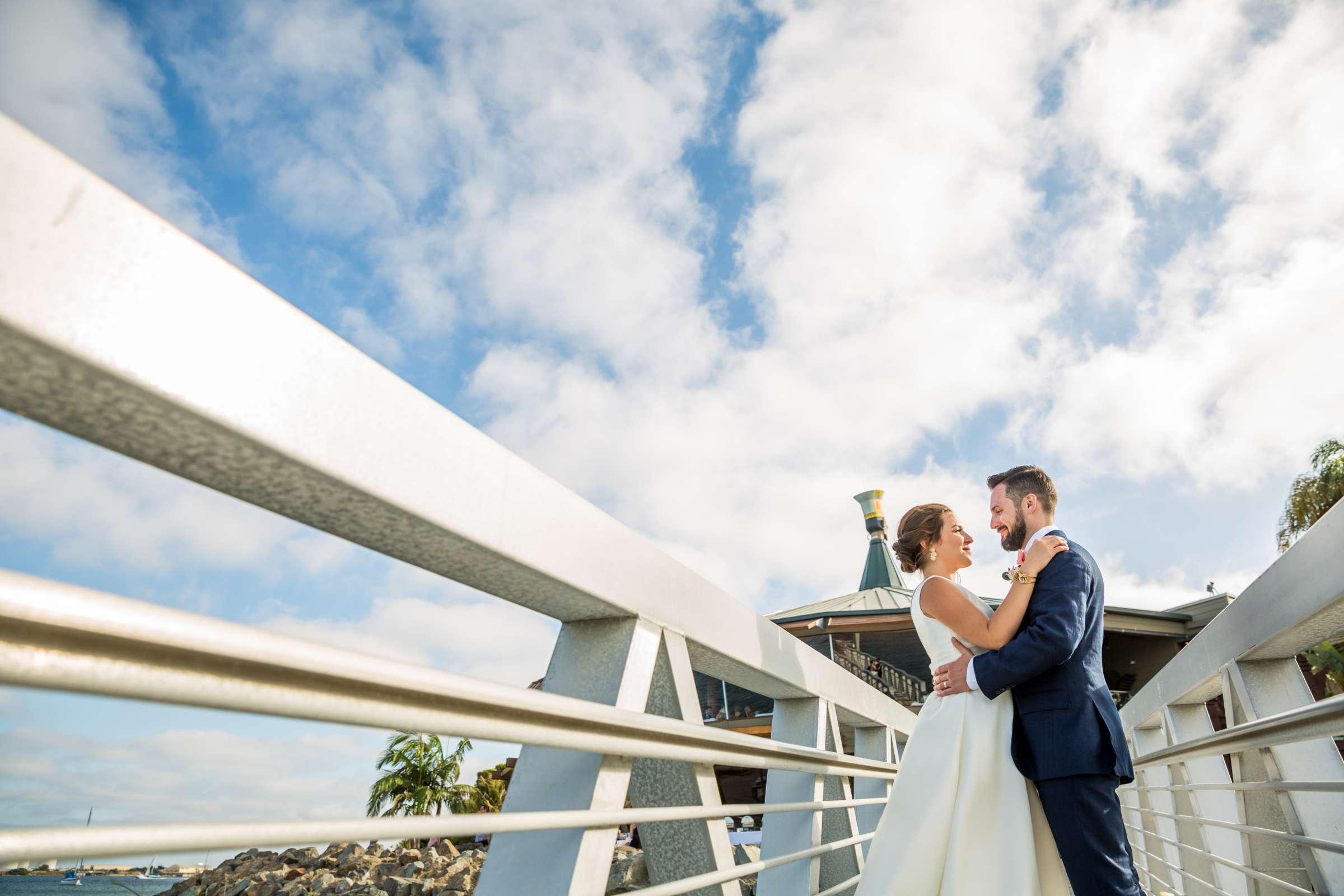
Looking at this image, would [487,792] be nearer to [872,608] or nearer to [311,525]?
[872,608]

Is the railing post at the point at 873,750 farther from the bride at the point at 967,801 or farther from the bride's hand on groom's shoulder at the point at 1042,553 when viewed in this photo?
the bride's hand on groom's shoulder at the point at 1042,553

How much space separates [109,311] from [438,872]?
9128 millimetres

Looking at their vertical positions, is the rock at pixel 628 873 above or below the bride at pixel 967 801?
below

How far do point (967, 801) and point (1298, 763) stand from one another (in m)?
0.88

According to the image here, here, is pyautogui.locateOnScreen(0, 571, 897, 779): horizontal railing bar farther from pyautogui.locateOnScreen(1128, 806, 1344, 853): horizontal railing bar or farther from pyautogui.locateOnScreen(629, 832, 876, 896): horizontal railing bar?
pyautogui.locateOnScreen(1128, 806, 1344, 853): horizontal railing bar

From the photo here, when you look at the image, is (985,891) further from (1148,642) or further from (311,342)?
(1148,642)

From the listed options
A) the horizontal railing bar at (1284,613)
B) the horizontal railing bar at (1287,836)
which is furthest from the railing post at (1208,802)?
the horizontal railing bar at (1287,836)

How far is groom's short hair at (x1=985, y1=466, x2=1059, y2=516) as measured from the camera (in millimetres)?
2656

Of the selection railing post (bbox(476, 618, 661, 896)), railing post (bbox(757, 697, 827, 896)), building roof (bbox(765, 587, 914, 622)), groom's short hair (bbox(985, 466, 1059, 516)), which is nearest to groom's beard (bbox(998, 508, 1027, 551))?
groom's short hair (bbox(985, 466, 1059, 516))

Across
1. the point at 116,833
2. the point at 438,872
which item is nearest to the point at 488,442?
the point at 116,833

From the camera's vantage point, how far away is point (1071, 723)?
7.14 ft

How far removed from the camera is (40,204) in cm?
71

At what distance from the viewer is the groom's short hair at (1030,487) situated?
2.66 meters

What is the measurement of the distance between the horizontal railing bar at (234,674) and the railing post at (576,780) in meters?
0.28
